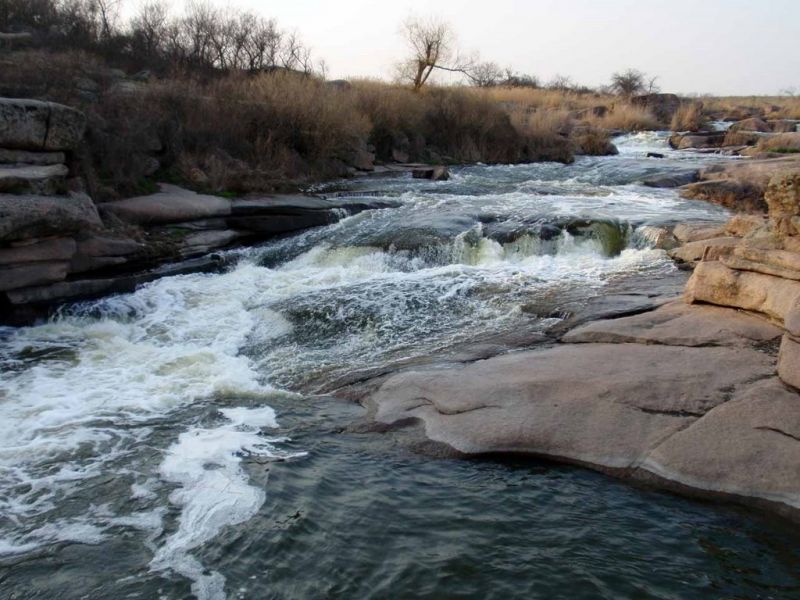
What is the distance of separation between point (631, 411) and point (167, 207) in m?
8.81

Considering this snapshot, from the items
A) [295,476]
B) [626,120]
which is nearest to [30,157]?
[295,476]

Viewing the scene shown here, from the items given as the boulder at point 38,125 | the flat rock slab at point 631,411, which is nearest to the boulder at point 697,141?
the boulder at point 38,125

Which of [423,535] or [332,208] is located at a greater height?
[332,208]

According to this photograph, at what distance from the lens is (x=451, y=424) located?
5551 millimetres

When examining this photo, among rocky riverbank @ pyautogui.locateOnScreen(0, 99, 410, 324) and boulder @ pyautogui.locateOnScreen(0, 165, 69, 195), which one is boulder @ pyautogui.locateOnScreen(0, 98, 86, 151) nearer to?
rocky riverbank @ pyautogui.locateOnScreen(0, 99, 410, 324)

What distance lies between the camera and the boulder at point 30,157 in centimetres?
922

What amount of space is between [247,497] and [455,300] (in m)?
4.57

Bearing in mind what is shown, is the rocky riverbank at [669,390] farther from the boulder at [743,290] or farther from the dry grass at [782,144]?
the dry grass at [782,144]

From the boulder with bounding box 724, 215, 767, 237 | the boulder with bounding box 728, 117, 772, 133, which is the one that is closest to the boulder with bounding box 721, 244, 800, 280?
the boulder with bounding box 724, 215, 767, 237

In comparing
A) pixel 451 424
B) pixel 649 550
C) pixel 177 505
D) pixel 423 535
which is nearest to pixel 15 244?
pixel 177 505

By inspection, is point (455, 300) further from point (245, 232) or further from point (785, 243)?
point (245, 232)

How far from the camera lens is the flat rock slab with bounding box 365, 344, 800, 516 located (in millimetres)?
4703

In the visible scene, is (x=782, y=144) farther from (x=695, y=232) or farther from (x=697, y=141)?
(x=695, y=232)

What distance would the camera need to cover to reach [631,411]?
17.5 ft
